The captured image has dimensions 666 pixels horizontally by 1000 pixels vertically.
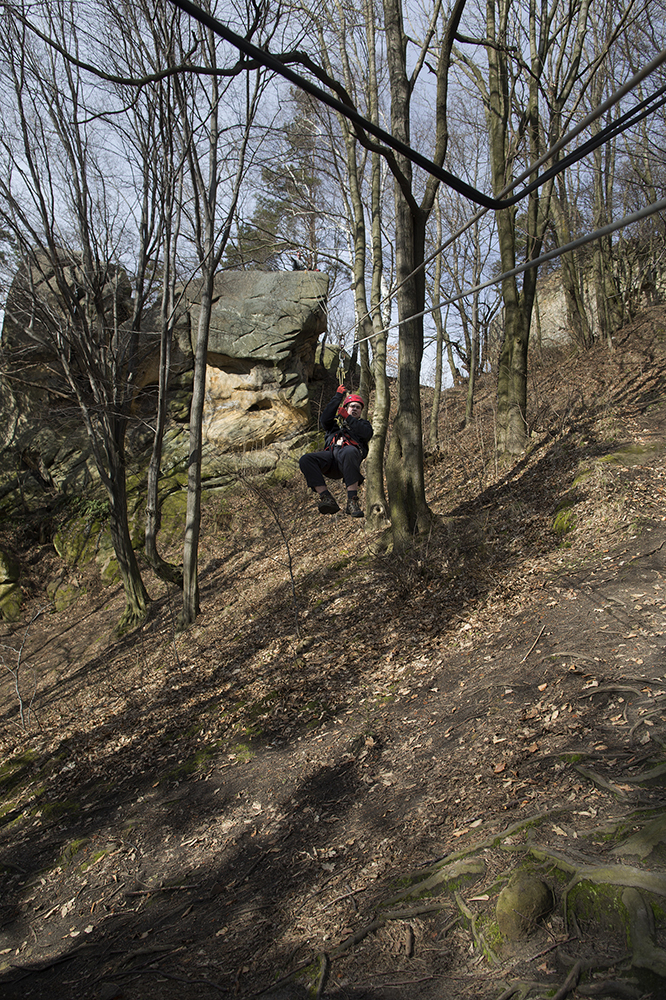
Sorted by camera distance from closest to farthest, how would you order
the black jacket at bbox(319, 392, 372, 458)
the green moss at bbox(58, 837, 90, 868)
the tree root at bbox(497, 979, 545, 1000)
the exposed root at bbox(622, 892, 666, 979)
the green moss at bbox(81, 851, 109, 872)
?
the exposed root at bbox(622, 892, 666, 979), the tree root at bbox(497, 979, 545, 1000), the green moss at bbox(81, 851, 109, 872), the green moss at bbox(58, 837, 90, 868), the black jacket at bbox(319, 392, 372, 458)

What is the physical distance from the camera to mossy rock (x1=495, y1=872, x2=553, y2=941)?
281 cm

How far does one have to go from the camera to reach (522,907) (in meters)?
2.85

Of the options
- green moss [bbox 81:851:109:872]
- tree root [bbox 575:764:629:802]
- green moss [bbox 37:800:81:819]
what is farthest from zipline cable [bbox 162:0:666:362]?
green moss [bbox 37:800:81:819]

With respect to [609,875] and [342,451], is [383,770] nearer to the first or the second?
[609,875]

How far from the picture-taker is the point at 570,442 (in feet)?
33.0

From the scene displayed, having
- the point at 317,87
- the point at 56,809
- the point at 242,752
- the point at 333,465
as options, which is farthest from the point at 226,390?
the point at 317,87

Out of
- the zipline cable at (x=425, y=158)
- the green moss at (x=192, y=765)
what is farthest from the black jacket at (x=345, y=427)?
the zipline cable at (x=425, y=158)

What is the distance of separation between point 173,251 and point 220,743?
964 cm

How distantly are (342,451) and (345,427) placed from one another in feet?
1.19

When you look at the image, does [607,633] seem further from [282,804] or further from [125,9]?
[125,9]

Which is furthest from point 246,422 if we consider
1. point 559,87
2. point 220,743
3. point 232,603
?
point 220,743

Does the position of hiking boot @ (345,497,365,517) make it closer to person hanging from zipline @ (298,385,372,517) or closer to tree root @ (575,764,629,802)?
person hanging from zipline @ (298,385,372,517)

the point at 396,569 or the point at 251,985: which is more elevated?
the point at 396,569

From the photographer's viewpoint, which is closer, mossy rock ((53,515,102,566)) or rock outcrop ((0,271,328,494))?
mossy rock ((53,515,102,566))
